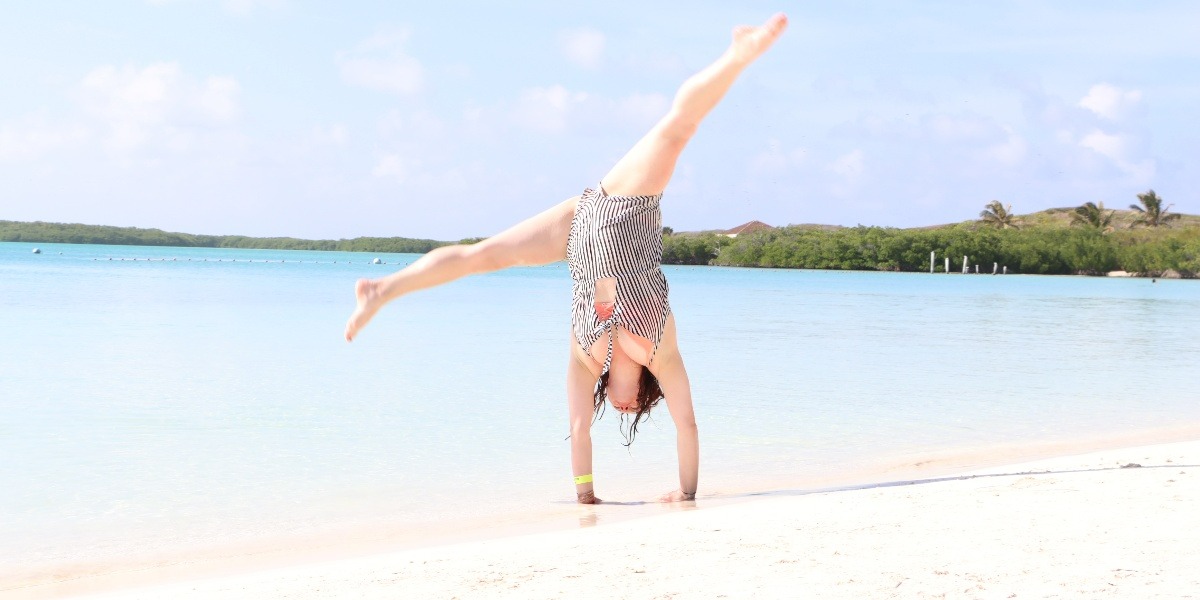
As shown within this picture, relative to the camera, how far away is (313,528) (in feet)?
15.5

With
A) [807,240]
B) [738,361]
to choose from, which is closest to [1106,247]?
[807,240]

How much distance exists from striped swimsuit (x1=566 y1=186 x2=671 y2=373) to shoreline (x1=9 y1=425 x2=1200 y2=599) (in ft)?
2.87

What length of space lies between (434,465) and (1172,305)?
3094 cm

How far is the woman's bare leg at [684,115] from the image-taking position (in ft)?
14.5

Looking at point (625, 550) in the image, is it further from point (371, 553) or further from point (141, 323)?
point (141, 323)

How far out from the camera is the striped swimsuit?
475cm

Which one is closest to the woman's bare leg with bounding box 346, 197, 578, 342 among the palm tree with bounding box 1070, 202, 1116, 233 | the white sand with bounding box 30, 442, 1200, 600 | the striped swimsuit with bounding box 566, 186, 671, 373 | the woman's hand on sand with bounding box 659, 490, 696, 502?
the striped swimsuit with bounding box 566, 186, 671, 373

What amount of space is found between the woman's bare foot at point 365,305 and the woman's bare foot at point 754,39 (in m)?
1.86

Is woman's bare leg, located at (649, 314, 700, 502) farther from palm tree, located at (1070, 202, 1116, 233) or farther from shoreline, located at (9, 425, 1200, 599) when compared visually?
palm tree, located at (1070, 202, 1116, 233)

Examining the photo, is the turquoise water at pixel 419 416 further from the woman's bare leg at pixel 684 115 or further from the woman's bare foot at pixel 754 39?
the woman's bare foot at pixel 754 39

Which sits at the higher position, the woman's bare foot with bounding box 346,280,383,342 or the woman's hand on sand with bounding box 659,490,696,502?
the woman's bare foot with bounding box 346,280,383,342

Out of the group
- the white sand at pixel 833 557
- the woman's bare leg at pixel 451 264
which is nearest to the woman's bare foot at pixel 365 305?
the woman's bare leg at pixel 451 264

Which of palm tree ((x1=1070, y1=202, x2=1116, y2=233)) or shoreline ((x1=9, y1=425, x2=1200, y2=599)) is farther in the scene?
palm tree ((x1=1070, y1=202, x2=1116, y2=233))

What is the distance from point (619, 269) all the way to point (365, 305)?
46.0 inches
